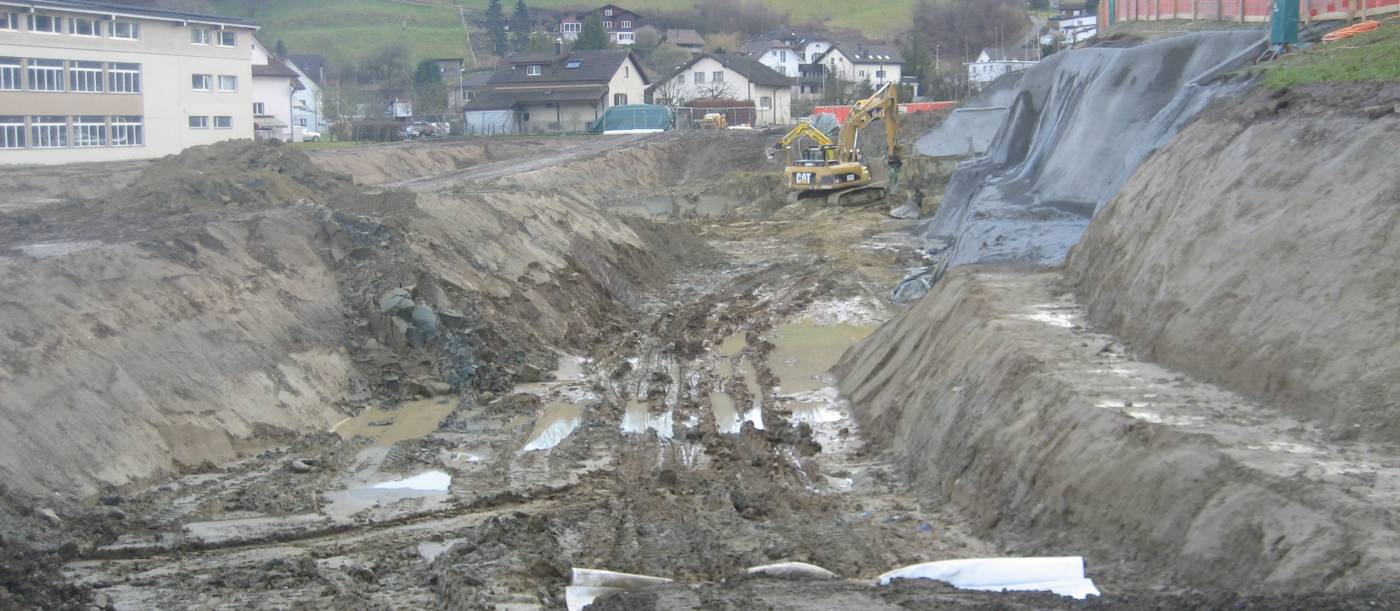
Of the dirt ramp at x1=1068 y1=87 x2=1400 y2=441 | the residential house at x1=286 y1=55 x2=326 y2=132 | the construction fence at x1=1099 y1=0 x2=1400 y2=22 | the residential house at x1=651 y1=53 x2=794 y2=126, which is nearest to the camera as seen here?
the dirt ramp at x1=1068 y1=87 x2=1400 y2=441

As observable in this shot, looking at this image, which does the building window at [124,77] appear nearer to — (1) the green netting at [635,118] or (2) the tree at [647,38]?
(1) the green netting at [635,118]

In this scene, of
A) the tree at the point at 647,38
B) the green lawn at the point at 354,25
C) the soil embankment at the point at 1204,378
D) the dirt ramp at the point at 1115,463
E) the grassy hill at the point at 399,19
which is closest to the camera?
the dirt ramp at the point at 1115,463

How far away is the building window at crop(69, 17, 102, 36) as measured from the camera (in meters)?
45.0

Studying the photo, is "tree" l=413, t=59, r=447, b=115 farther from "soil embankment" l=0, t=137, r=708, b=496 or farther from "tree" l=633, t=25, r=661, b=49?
"soil embankment" l=0, t=137, r=708, b=496

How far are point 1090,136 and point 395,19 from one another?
103236 millimetres

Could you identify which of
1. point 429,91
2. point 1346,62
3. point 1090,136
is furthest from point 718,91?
point 1346,62

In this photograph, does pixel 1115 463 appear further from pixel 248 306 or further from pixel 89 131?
pixel 89 131

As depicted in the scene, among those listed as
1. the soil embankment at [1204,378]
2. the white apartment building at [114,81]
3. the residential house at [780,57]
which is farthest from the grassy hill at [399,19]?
the soil embankment at [1204,378]

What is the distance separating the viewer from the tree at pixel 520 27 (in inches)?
4444

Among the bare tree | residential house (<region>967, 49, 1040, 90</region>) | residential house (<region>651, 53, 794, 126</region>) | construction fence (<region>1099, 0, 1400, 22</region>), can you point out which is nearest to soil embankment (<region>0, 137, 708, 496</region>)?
construction fence (<region>1099, 0, 1400, 22</region>)

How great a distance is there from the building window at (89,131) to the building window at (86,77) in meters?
0.99

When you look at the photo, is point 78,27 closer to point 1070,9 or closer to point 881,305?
point 881,305

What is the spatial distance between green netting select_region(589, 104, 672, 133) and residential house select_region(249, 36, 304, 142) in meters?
17.0

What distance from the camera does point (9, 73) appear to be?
42.4 meters
